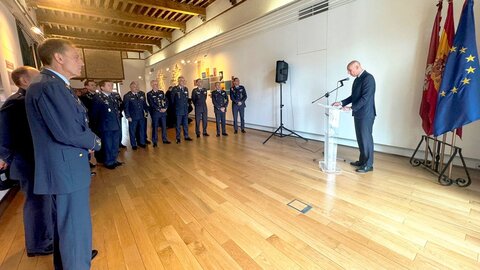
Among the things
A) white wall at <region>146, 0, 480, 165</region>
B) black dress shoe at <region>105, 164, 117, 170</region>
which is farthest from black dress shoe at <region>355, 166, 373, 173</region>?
black dress shoe at <region>105, 164, 117, 170</region>

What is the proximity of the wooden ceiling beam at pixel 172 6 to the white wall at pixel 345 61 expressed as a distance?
4.84ft

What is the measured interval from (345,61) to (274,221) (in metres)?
3.82

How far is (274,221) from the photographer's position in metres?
2.12

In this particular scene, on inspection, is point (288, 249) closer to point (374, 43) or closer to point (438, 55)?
point (438, 55)

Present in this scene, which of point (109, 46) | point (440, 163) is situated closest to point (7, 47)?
point (440, 163)

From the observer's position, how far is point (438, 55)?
9.45 ft

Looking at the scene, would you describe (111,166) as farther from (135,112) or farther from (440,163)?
(440,163)

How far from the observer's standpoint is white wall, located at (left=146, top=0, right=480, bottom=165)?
11.6 ft

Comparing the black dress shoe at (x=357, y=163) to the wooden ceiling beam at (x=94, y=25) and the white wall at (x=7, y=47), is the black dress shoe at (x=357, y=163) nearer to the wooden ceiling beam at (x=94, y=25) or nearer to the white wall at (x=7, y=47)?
the white wall at (x=7, y=47)

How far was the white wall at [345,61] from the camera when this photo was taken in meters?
3.54

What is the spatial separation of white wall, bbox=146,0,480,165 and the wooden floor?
Answer: 0.85 metres

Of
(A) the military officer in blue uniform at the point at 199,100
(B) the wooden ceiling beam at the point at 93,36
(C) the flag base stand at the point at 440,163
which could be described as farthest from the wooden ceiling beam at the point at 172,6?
(C) the flag base stand at the point at 440,163

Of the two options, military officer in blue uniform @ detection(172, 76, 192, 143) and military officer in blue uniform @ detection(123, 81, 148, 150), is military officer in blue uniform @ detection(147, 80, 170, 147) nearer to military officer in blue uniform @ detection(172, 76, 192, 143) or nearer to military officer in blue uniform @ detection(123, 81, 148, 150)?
military officer in blue uniform @ detection(123, 81, 148, 150)

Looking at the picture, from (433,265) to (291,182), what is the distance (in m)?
1.64
